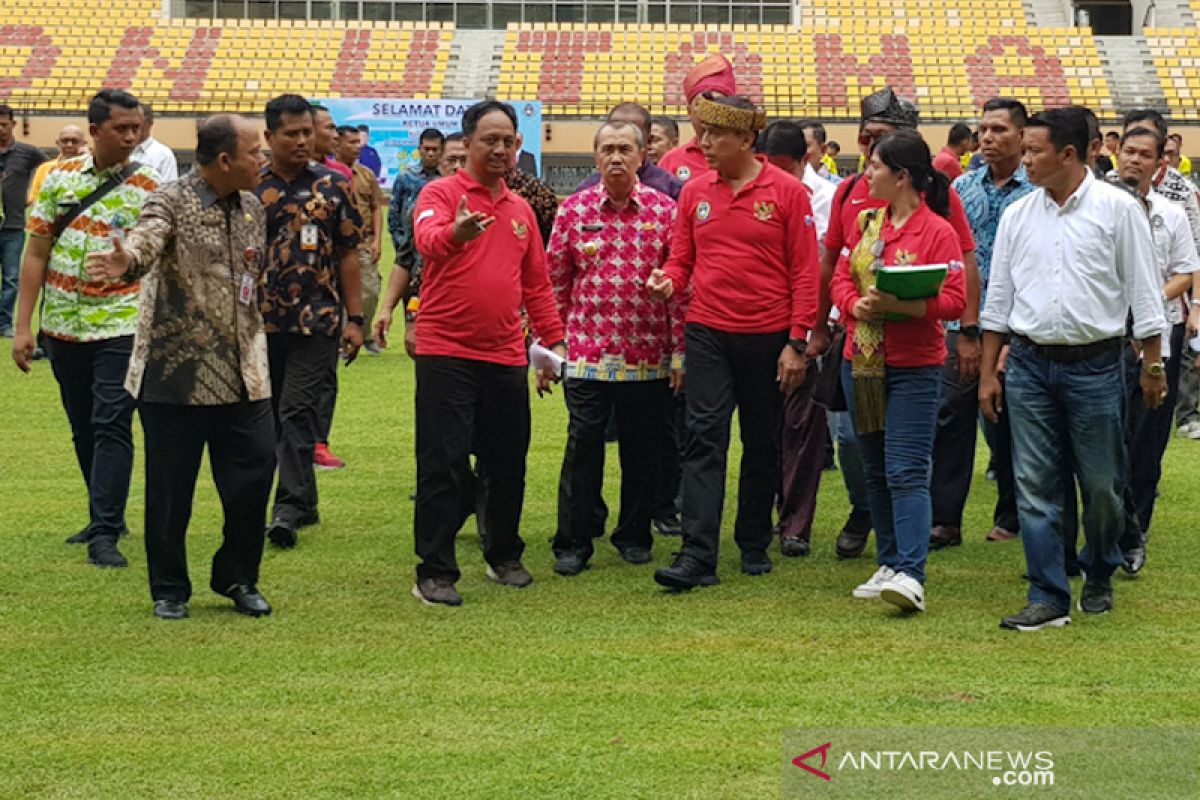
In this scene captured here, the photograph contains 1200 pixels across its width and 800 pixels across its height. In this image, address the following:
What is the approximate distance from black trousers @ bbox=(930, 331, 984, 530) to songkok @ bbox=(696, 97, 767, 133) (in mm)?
1748

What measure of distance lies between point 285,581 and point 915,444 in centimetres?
267

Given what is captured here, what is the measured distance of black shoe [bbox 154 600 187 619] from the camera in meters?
6.88

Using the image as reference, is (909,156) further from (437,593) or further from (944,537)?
(437,593)

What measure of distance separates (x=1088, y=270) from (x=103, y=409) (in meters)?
4.14

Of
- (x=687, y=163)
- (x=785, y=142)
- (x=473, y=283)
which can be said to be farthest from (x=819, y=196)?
(x=473, y=283)

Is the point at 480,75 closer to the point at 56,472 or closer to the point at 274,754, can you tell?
the point at 56,472

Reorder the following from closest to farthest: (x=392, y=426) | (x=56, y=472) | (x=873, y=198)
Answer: (x=873, y=198)
(x=56, y=472)
(x=392, y=426)

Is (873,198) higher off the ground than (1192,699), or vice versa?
(873,198)

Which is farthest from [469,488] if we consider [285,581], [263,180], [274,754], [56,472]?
[56,472]

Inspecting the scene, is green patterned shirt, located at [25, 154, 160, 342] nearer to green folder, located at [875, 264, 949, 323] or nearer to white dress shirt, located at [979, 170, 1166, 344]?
green folder, located at [875, 264, 949, 323]

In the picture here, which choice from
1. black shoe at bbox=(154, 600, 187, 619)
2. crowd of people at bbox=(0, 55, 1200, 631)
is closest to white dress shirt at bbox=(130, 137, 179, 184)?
crowd of people at bbox=(0, 55, 1200, 631)

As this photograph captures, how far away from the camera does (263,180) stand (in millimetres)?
8500

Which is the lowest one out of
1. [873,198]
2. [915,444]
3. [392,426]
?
[392,426]

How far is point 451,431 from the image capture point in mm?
7270
